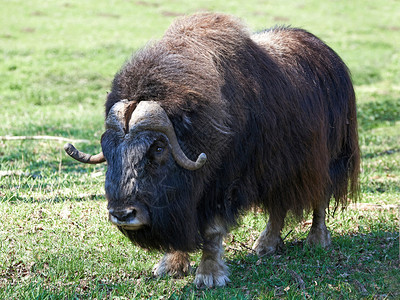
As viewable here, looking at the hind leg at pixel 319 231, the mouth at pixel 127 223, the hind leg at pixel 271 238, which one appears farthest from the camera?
the hind leg at pixel 319 231

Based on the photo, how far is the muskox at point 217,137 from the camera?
309cm

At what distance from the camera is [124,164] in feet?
9.97

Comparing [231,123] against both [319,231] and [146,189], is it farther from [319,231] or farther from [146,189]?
[319,231]

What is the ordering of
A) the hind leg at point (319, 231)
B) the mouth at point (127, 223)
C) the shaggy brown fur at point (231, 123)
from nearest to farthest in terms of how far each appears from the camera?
the mouth at point (127, 223)
the shaggy brown fur at point (231, 123)
the hind leg at point (319, 231)

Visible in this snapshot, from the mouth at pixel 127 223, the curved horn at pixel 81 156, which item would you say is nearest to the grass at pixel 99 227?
the mouth at pixel 127 223

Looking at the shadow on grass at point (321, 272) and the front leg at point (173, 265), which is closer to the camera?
the shadow on grass at point (321, 272)

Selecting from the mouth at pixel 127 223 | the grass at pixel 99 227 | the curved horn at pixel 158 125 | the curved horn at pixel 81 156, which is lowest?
the grass at pixel 99 227

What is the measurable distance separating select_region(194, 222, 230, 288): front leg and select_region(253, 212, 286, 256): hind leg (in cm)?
57

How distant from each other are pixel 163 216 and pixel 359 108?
7.84 meters

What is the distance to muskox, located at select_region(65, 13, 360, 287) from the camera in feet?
10.1

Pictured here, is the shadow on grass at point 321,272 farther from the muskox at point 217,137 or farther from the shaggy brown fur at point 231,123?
the shaggy brown fur at point 231,123

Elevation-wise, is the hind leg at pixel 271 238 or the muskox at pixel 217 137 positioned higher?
the muskox at pixel 217 137

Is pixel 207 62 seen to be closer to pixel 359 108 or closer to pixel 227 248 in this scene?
pixel 227 248

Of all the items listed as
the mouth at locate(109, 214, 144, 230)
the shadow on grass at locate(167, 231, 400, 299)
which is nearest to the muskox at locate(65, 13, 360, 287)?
the mouth at locate(109, 214, 144, 230)
